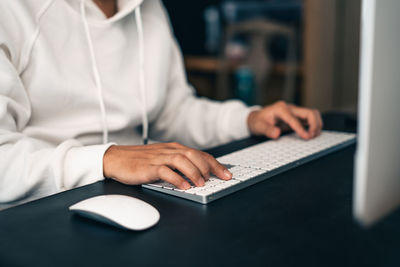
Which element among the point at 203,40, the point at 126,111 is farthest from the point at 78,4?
the point at 203,40

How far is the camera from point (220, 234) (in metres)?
0.45

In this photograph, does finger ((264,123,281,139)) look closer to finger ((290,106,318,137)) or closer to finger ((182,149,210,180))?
finger ((290,106,318,137))

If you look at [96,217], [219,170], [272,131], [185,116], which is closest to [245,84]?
[185,116]

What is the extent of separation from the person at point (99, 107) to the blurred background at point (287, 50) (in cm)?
136

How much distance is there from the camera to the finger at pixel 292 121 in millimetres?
896

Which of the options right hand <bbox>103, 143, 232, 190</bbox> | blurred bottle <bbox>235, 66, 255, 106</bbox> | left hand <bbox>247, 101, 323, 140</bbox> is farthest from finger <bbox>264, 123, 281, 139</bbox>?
blurred bottle <bbox>235, 66, 255, 106</bbox>

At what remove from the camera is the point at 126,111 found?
1016 millimetres

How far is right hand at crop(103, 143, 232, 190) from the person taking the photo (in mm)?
593

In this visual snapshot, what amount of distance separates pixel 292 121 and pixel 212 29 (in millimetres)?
2453

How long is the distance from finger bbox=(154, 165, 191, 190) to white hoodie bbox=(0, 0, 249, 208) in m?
0.12

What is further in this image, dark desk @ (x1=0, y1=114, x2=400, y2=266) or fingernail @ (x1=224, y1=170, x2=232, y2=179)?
fingernail @ (x1=224, y1=170, x2=232, y2=179)

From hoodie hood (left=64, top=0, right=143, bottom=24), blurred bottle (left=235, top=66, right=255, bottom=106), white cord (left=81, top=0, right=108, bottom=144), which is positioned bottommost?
blurred bottle (left=235, top=66, right=255, bottom=106)

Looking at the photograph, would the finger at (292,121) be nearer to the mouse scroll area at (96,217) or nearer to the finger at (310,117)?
the finger at (310,117)

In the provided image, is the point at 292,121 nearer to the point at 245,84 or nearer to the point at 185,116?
the point at 185,116
